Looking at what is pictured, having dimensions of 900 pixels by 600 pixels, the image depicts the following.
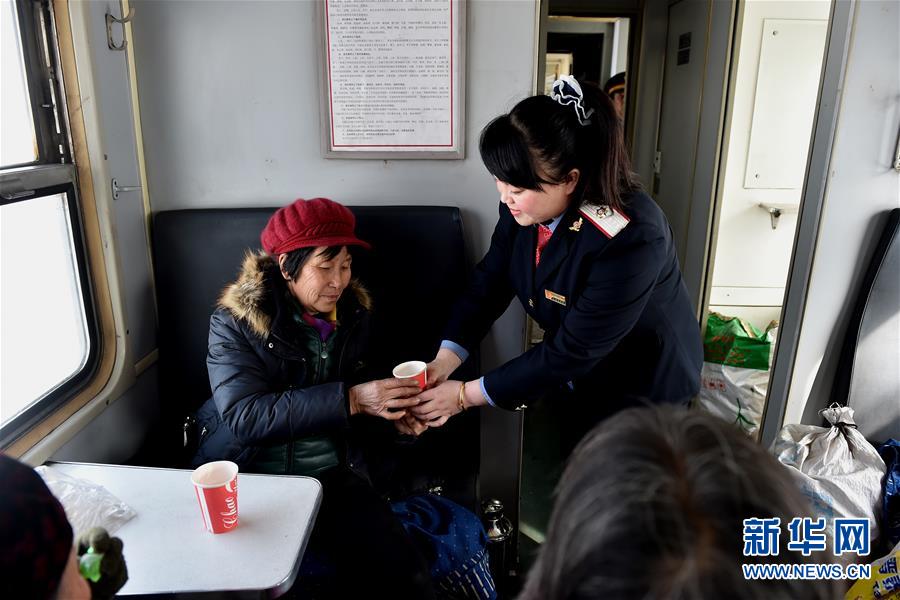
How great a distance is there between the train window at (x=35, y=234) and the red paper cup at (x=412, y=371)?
1.01m

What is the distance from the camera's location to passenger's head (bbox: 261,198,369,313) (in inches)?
73.5

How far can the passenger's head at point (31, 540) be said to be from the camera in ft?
2.40

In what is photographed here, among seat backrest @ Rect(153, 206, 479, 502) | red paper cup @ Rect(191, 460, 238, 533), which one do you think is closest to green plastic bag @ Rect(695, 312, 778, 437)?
seat backrest @ Rect(153, 206, 479, 502)

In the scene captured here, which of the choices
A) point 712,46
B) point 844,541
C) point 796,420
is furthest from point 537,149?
point 712,46

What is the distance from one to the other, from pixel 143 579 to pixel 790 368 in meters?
2.33

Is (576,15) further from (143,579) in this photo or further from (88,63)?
(143,579)

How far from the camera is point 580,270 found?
1.82m

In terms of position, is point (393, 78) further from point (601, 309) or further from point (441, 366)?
point (601, 309)

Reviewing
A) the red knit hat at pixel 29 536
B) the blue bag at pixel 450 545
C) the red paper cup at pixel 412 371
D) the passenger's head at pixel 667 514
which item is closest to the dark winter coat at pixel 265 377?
the red paper cup at pixel 412 371

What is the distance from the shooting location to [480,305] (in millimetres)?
2193

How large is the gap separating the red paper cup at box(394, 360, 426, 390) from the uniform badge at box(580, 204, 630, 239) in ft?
2.10

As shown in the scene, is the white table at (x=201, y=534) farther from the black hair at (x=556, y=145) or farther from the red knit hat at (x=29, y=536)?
the black hair at (x=556, y=145)

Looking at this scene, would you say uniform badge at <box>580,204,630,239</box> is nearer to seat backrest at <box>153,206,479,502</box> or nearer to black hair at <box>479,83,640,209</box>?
black hair at <box>479,83,640,209</box>

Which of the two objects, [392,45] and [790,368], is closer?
[392,45]
